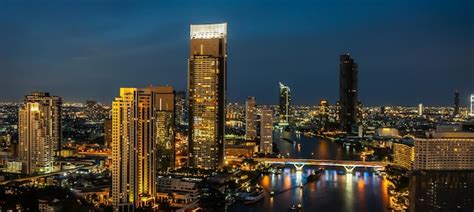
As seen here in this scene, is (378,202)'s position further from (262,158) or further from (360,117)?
(360,117)

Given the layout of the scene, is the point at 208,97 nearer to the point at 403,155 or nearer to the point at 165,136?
the point at 165,136

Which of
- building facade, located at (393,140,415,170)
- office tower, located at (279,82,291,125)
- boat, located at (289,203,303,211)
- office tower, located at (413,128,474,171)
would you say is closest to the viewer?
boat, located at (289,203,303,211)

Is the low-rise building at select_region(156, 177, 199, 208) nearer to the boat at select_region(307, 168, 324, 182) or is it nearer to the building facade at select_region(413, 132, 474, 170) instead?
the boat at select_region(307, 168, 324, 182)

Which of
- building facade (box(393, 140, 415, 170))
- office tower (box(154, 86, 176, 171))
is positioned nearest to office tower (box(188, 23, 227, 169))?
office tower (box(154, 86, 176, 171))

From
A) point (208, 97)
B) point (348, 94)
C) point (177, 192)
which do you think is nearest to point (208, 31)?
point (208, 97)

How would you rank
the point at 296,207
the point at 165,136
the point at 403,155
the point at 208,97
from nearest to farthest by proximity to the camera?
the point at 296,207, the point at 403,155, the point at 165,136, the point at 208,97

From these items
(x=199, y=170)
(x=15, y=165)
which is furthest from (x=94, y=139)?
(x=199, y=170)
